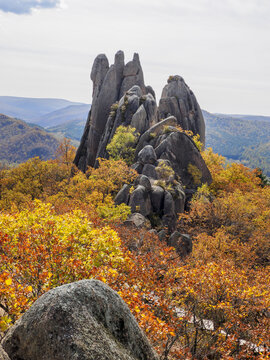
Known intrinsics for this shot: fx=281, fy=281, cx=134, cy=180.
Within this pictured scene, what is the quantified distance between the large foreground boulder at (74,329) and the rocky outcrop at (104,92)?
2901 inches

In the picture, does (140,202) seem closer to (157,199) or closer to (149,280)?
(157,199)

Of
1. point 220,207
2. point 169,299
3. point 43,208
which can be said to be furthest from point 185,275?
point 220,207

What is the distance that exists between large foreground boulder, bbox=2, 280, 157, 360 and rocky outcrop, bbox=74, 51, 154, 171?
73689mm

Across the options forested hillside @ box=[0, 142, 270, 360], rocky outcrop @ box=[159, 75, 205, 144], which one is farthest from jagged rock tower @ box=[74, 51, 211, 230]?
forested hillside @ box=[0, 142, 270, 360]

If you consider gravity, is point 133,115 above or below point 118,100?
below

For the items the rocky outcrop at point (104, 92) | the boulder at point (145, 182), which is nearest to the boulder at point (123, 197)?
the boulder at point (145, 182)

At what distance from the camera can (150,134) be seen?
60969 mm

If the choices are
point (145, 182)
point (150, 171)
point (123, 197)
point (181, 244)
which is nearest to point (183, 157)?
point (150, 171)

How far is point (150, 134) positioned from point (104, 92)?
3062cm

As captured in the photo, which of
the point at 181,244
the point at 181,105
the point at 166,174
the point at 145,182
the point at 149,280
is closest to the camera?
the point at 149,280

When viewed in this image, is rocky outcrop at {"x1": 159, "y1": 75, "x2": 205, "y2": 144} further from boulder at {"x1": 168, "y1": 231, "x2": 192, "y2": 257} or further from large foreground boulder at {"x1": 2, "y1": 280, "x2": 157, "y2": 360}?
large foreground boulder at {"x1": 2, "y1": 280, "x2": 157, "y2": 360}

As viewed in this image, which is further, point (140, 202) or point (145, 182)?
point (145, 182)

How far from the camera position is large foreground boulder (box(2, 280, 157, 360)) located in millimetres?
6879

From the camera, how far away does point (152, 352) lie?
9016mm
